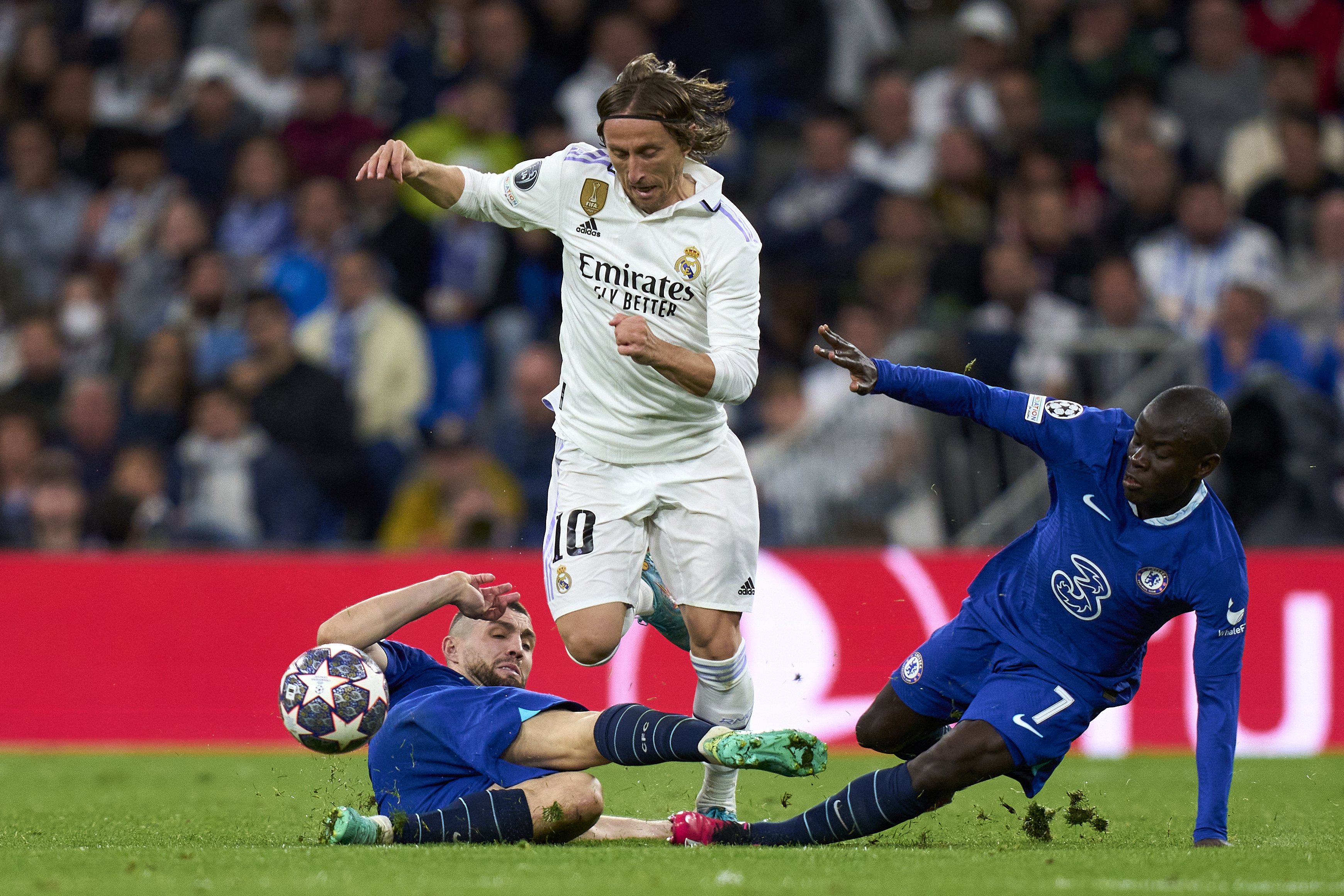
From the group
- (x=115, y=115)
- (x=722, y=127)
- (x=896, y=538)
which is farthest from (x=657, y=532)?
(x=115, y=115)

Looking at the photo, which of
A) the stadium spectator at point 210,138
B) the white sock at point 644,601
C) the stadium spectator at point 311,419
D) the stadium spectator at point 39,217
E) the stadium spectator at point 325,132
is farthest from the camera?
the stadium spectator at point 39,217

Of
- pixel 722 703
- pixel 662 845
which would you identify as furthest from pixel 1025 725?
pixel 662 845

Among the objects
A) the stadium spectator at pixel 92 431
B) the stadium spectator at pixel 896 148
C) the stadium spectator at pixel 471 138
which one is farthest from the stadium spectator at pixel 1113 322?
the stadium spectator at pixel 92 431

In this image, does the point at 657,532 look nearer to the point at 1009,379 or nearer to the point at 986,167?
the point at 1009,379

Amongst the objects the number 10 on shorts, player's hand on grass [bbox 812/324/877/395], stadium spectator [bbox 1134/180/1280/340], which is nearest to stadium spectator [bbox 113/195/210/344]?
stadium spectator [bbox 1134/180/1280/340]

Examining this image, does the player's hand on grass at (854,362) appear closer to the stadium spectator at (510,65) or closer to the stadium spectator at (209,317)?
the stadium spectator at (209,317)

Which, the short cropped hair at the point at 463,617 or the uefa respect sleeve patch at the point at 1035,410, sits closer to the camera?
the uefa respect sleeve patch at the point at 1035,410

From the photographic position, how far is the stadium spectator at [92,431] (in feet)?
40.5

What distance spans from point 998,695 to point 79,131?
38.8 feet

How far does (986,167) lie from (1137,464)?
7662 mm

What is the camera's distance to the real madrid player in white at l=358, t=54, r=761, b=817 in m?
6.28

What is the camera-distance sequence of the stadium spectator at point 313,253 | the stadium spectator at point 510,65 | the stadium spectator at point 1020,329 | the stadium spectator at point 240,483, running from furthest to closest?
the stadium spectator at point 510,65 < the stadium spectator at point 313,253 < the stadium spectator at point 240,483 < the stadium spectator at point 1020,329

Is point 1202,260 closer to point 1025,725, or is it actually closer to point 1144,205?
point 1144,205

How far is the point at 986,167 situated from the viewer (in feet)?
42.2
